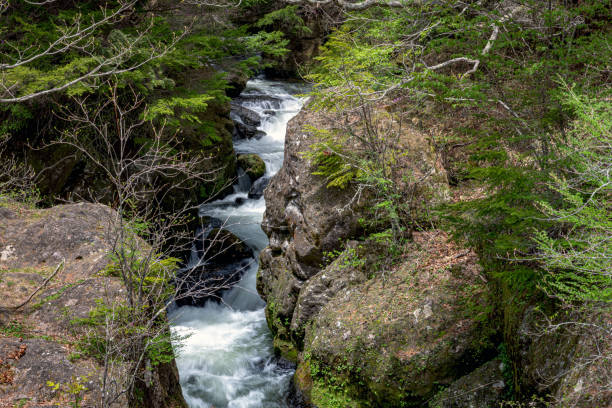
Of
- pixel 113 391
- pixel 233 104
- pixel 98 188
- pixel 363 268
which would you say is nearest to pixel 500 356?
pixel 363 268

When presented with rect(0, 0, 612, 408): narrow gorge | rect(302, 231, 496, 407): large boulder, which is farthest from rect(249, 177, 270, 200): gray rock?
rect(302, 231, 496, 407): large boulder

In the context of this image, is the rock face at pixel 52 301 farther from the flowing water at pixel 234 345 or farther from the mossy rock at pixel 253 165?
the mossy rock at pixel 253 165

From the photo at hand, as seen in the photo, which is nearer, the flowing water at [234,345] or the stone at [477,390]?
the stone at [477,390]

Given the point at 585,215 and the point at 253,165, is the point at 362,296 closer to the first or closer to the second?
the point at 585,215

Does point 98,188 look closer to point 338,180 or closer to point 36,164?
point 36,164

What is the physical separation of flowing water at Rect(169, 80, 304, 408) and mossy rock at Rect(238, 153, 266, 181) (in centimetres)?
56

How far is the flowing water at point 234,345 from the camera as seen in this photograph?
7.83 meters

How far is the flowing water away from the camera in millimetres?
7832

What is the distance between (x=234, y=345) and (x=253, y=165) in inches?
260

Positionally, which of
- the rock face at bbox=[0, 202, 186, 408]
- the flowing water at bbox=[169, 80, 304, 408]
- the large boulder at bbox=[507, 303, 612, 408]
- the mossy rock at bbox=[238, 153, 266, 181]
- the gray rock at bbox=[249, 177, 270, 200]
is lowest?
the flowing water at bbox=[169, 80, 304, 408]

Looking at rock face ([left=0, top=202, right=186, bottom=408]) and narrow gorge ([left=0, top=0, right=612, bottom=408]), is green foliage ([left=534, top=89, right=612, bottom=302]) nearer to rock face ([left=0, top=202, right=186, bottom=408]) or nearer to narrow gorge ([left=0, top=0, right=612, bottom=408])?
narrow gorge ([left=0, top=0, right=612, bottom=408])

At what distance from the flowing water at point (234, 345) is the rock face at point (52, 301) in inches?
46.6

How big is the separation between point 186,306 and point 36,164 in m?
4.93

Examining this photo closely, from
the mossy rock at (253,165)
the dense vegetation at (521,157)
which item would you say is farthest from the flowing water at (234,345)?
the dense vegetation at (521,157)
